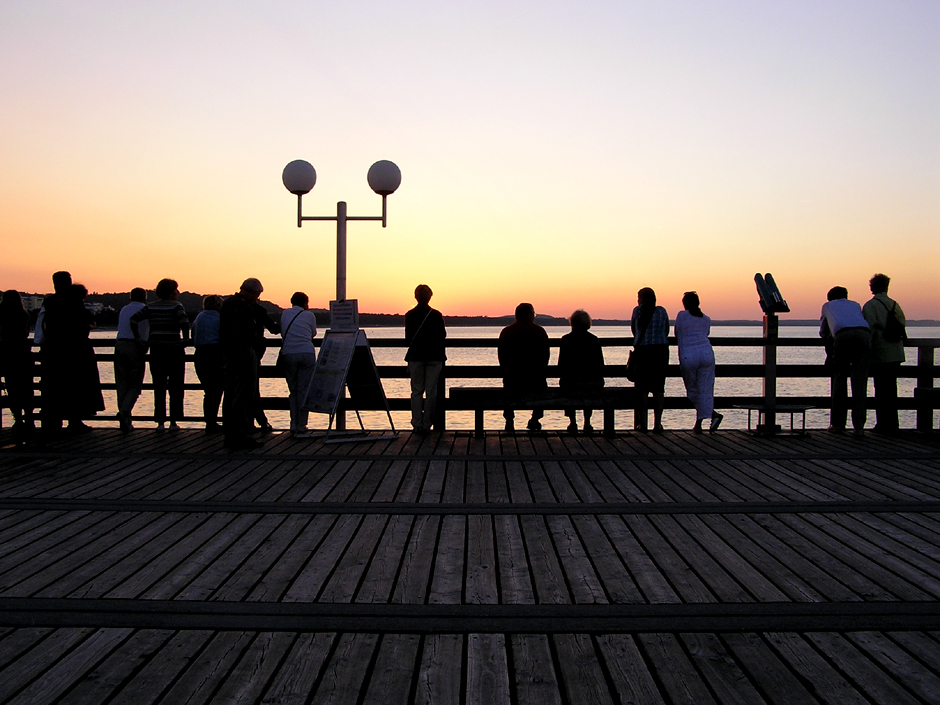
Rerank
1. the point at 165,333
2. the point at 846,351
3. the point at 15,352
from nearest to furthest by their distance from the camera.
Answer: the point at 15,352
the point at 846,351
the point at 165,333

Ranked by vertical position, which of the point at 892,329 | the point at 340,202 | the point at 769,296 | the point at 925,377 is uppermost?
the point at 340,202

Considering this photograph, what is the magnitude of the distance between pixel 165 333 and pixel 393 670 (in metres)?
6.92

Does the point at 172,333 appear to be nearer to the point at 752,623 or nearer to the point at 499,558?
the point at 499,558

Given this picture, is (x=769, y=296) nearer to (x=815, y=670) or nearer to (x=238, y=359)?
(x=238, y=359)

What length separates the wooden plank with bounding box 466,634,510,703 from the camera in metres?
2.49

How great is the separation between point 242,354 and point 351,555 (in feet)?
13.6

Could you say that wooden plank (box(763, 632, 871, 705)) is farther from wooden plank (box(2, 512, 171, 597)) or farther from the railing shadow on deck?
the railing shadow on deck

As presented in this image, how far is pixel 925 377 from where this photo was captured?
8.91m

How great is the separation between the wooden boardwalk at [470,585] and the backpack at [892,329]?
269cm

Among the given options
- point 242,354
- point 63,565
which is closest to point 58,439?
point 242,354

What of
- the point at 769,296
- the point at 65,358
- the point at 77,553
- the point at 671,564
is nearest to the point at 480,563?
the point at 671,564

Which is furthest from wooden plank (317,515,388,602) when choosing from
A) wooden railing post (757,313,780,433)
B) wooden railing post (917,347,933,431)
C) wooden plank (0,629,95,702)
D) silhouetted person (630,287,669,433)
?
wooden railing post (917,347,933,431)

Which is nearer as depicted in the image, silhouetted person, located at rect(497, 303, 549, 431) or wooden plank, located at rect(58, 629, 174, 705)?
wooden plank, located at rect(58, 629, 174, 705)

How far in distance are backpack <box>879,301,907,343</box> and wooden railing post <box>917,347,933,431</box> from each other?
0.58 m
